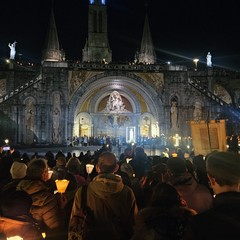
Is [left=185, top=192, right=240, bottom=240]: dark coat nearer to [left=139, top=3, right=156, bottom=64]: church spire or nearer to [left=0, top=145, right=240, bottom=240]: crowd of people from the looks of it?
[left=0, top=145, right=240, bottom=240]: crowd of people

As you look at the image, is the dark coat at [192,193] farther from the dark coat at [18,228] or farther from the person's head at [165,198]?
the dark coat at [18,228]

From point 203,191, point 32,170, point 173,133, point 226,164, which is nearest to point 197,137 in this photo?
point 203,191

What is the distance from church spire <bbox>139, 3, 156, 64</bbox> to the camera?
48.9 m

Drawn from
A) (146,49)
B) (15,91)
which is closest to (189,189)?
(15,91)

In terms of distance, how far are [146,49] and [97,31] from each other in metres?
8.79

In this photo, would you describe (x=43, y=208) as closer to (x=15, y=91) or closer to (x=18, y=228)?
(x=18, y=228)

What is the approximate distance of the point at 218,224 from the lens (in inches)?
81.8

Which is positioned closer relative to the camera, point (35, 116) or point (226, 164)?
point (226, 164)

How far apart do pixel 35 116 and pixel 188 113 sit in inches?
684

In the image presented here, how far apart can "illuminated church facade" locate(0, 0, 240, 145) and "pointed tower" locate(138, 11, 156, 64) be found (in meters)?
11.9

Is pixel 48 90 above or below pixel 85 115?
above

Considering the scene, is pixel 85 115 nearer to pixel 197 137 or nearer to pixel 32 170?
pixel 197 137

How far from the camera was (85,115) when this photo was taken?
119 feet

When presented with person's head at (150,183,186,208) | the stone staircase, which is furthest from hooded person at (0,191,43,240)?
the stone staircase
